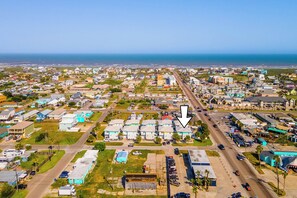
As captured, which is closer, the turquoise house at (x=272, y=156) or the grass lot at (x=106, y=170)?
the grass lot at (x=106, y=170)

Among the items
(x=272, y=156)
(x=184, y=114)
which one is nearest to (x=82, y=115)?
(x=184, y=114)

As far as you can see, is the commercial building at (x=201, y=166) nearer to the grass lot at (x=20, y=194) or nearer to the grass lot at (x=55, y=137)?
the grass lot at (x=20, y=194)

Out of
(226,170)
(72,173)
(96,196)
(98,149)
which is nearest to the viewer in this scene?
(96,196)

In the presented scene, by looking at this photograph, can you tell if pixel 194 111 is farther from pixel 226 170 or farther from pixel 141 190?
pixel 141 190

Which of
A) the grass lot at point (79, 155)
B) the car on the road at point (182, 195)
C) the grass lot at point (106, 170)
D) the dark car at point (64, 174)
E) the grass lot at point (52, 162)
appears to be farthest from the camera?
the grass lot at point (79, 155)

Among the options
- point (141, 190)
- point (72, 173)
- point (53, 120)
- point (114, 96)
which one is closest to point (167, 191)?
point (141, 190)

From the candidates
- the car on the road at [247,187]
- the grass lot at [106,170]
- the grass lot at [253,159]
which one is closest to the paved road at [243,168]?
the car on the road at [247,187]
